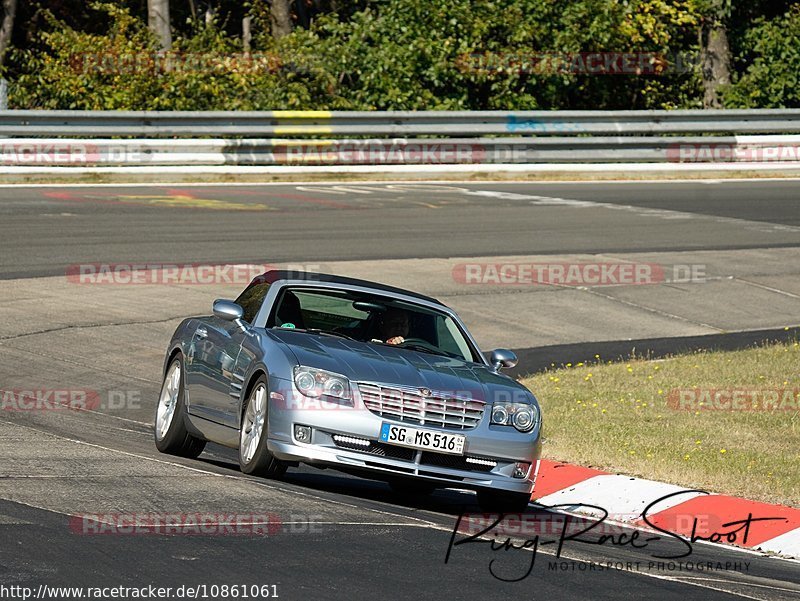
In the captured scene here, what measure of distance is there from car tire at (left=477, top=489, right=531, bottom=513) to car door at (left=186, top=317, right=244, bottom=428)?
172 centimetres

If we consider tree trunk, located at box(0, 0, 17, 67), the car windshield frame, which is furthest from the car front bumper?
tree trunk, located at box(0, 0, 17, 67)

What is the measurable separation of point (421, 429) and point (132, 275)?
32.2 feet

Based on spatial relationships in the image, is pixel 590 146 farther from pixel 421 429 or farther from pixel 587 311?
pixel 421 429

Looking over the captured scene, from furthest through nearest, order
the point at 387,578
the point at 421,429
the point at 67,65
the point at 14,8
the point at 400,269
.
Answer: the point at 14,8 < the point at 67,65 < the point at 400,269 < the point at 421,429 < the point at 387,578

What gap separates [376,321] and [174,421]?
64.3 inches

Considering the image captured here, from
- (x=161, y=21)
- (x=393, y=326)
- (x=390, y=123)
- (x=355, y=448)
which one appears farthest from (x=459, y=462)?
(x=161, y=21)

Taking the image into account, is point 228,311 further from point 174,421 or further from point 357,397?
point 357,397

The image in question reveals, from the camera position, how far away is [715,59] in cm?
3612

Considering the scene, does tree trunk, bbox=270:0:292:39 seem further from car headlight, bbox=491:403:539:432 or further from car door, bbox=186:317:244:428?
car headlight, bbox=491:403:539:432

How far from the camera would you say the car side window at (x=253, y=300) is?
1079cm

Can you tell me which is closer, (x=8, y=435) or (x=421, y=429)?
(x=421, y=429)

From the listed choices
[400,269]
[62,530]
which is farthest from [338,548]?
[400,269]

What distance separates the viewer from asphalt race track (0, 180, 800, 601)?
7.01 metres

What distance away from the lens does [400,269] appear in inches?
777
